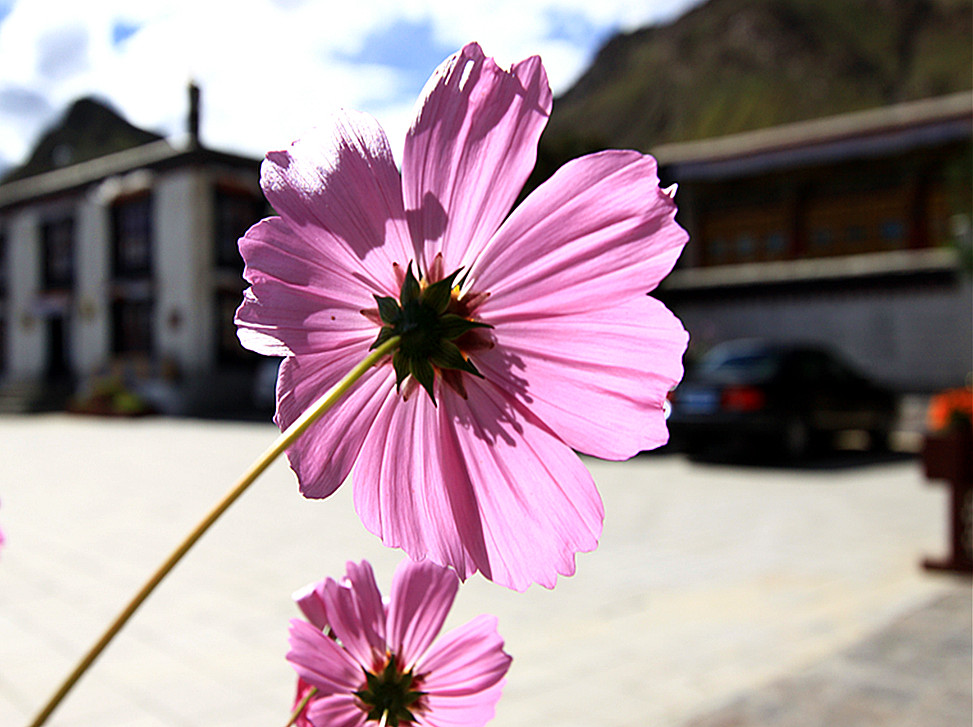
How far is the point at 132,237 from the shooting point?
2075cm

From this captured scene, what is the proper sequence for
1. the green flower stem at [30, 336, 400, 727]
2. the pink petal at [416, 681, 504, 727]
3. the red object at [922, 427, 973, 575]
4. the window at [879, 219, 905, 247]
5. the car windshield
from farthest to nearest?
the window at [879, 219, 905, 247]
the car windshield
the red object at [922, 427, 973, 575]
the pink petal at [416, 681, 504, 727]
the green flower stem at [30, 336, 400, 727]

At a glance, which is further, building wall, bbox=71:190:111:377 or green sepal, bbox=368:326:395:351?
building wall, bbox=71:190:111:377

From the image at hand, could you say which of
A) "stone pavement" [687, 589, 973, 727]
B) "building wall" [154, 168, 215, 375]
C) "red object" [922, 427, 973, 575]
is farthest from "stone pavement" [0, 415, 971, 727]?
"building wall" [154, 168, 215, 375]

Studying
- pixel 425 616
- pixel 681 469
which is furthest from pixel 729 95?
pixel 425 616

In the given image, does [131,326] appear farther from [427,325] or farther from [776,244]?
[427,325]

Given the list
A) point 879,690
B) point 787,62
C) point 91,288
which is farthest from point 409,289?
point 787,62

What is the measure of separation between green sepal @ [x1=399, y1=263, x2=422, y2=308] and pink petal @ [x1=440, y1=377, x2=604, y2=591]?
31 mm

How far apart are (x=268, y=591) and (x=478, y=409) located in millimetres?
4792

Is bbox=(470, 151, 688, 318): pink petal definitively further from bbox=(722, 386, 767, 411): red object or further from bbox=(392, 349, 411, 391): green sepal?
bbox=(722, 386, 767, 411): red object

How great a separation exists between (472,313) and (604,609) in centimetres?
451

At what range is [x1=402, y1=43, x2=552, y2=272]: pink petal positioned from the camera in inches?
9.7

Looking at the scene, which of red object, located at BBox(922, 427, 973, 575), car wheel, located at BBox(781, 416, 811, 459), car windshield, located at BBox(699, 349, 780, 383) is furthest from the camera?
car wheel, located at BBox(781, 416, 811, 459)

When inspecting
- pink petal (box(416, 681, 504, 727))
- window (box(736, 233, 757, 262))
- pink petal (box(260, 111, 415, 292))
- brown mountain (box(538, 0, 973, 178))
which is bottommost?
pink petal (box(416, 681, 504, 727))

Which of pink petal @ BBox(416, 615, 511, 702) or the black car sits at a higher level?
the black car
